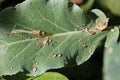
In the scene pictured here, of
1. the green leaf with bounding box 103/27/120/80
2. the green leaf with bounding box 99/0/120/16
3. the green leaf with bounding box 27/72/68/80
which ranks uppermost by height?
the green leaf with bounding box 103/27/120/80

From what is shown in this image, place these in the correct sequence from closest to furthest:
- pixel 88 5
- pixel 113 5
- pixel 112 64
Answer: pixel 112 64
pixel 88 5
pixel 113 5

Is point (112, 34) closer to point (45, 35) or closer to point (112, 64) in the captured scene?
point (45, 35)

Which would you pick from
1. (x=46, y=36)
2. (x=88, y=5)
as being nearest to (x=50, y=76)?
(x=46, y=36)

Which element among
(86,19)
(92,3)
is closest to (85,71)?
(92,3)

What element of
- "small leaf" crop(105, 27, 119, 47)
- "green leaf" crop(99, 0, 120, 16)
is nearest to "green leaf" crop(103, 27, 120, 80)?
"small leaf" crop(105, 27, 119, 47)

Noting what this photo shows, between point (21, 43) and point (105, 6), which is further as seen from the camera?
point (105, 6)

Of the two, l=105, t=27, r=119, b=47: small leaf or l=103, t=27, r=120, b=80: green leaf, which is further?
l=105, t=27, r=119, b=47: small leaf

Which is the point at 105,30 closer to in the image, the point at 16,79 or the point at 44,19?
the point at 44,19

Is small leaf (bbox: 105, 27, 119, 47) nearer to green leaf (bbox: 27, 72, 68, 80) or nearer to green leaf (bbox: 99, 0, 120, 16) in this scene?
green leaf (bbox: 27, 72, 68, 80)
